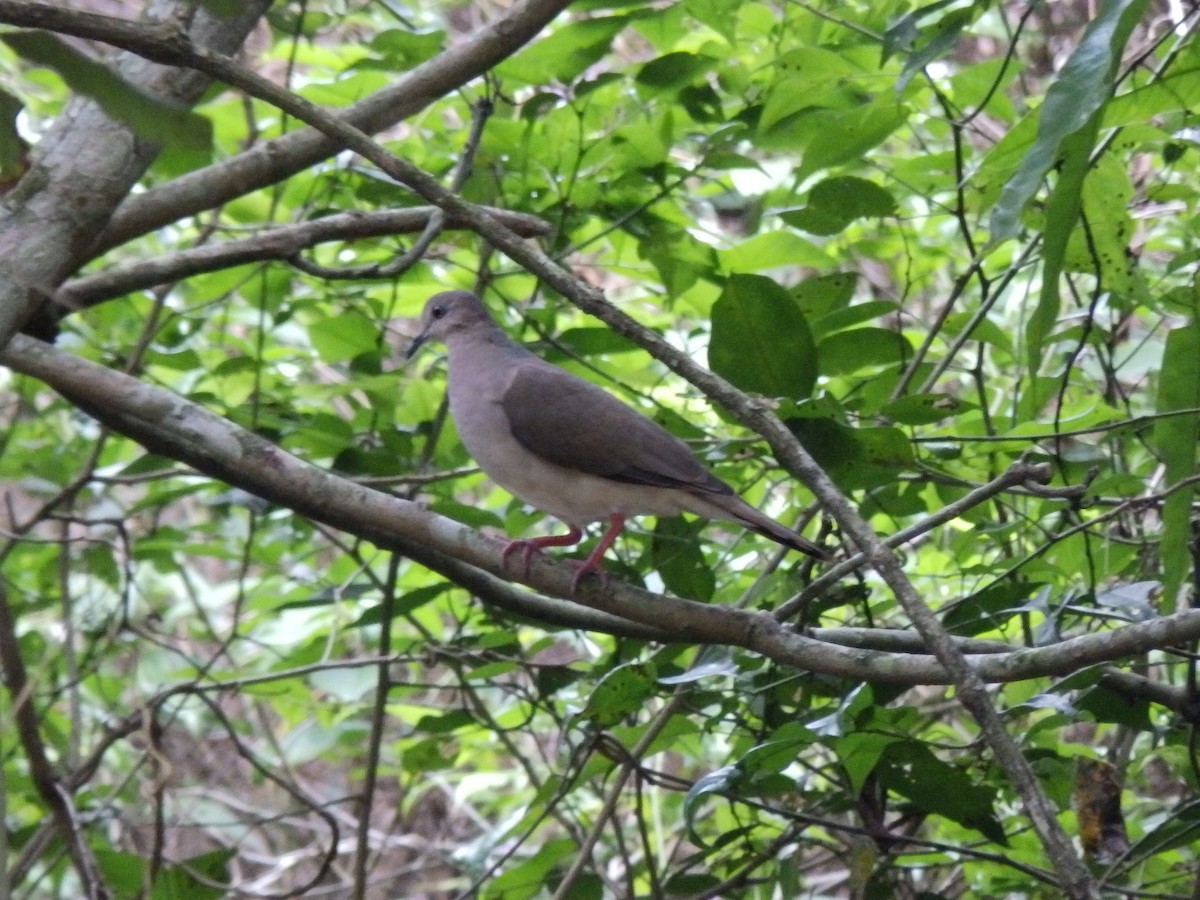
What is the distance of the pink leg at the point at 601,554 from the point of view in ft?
8.92

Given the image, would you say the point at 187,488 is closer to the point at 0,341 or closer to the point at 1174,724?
the point at 0,341

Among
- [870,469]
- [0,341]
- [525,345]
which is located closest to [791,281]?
[525,345]

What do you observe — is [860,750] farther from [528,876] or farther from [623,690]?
[528,876]

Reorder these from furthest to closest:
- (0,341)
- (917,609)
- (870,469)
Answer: (870,469) < (0,341) < (917,609)

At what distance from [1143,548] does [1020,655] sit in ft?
3.98

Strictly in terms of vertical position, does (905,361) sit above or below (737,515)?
above

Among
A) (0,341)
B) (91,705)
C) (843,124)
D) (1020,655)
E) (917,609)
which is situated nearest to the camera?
(917,609)

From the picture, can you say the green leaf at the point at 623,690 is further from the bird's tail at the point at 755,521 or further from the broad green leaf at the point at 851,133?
the broad green leaf at the point at 851,133

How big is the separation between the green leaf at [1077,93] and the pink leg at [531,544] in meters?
1.47

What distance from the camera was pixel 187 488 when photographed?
3689 millimetres

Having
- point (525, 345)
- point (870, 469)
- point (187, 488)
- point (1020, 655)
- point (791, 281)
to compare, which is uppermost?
point (791, 281)

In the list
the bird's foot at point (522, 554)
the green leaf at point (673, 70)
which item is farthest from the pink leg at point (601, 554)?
the green leaf at point (673, 70)

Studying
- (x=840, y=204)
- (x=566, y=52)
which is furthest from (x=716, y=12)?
(x=840, y=204)

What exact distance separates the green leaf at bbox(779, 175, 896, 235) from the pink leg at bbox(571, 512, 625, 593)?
33.9 inches
